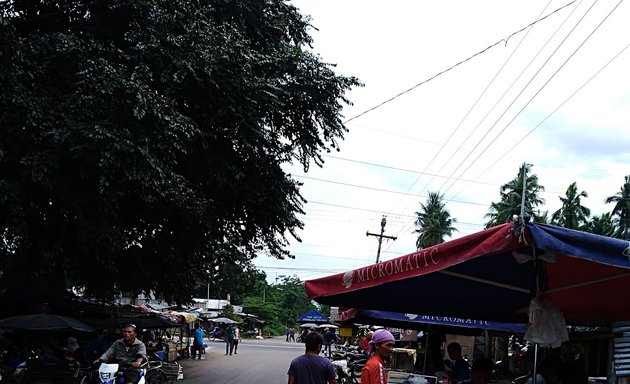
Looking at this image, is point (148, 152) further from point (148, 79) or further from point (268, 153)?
point (268, 153)

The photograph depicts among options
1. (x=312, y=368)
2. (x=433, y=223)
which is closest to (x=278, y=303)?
(x=433, y=223)

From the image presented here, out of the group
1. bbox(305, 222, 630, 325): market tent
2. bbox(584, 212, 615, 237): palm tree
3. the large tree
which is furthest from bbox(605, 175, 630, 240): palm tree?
bbox(305, 222, 630, 325): market tent

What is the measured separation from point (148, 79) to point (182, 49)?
1.06 meters

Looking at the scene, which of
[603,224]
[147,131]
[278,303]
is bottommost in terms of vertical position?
[278,303]

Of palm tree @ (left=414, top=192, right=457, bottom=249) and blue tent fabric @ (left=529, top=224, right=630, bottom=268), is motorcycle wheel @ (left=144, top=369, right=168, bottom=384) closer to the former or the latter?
blue tent fabric @ (left=529, top=224, right=630, bottom=268)

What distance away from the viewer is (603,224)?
204 ft

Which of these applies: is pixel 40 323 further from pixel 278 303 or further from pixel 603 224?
pixel 278 303

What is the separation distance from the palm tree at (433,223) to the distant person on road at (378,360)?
54980 mm

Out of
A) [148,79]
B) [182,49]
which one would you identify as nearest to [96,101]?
[148,79]

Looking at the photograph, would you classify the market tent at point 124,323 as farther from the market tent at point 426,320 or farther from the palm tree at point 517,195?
the palm tree at point 517,195

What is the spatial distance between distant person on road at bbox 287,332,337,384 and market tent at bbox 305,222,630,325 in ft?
1.71

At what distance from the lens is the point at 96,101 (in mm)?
13055

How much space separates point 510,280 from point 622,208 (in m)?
61.7

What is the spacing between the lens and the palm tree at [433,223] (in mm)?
61094
